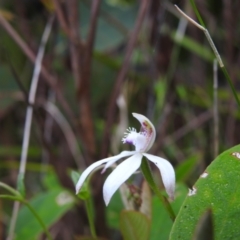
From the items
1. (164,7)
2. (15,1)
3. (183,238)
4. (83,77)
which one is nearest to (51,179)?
(83,77)

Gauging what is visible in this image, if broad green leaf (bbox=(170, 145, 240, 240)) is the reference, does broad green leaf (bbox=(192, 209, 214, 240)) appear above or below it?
above

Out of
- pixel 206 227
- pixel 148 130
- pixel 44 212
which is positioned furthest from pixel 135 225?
pixel 44 212

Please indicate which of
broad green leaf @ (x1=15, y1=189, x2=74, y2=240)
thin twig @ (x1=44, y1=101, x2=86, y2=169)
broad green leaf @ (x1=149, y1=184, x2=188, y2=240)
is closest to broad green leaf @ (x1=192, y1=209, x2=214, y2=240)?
broad green leaf @ (x1=149, y1=184, x2=188, y2=240)

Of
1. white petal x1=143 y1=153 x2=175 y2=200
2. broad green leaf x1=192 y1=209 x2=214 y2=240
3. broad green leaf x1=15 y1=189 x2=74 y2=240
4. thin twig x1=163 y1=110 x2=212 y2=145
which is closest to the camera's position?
broad green leaf x1=192 y1=209 x2=214 y2=240

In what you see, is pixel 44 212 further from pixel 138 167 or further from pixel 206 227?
pixel 206 227

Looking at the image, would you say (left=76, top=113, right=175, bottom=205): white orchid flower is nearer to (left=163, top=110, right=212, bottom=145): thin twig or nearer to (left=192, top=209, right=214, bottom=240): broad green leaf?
(left=192, top=209, right=214, bottom=240): broad green leaf

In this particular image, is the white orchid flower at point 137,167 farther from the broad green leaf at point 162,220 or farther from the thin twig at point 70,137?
the thin twig at point 70,137
